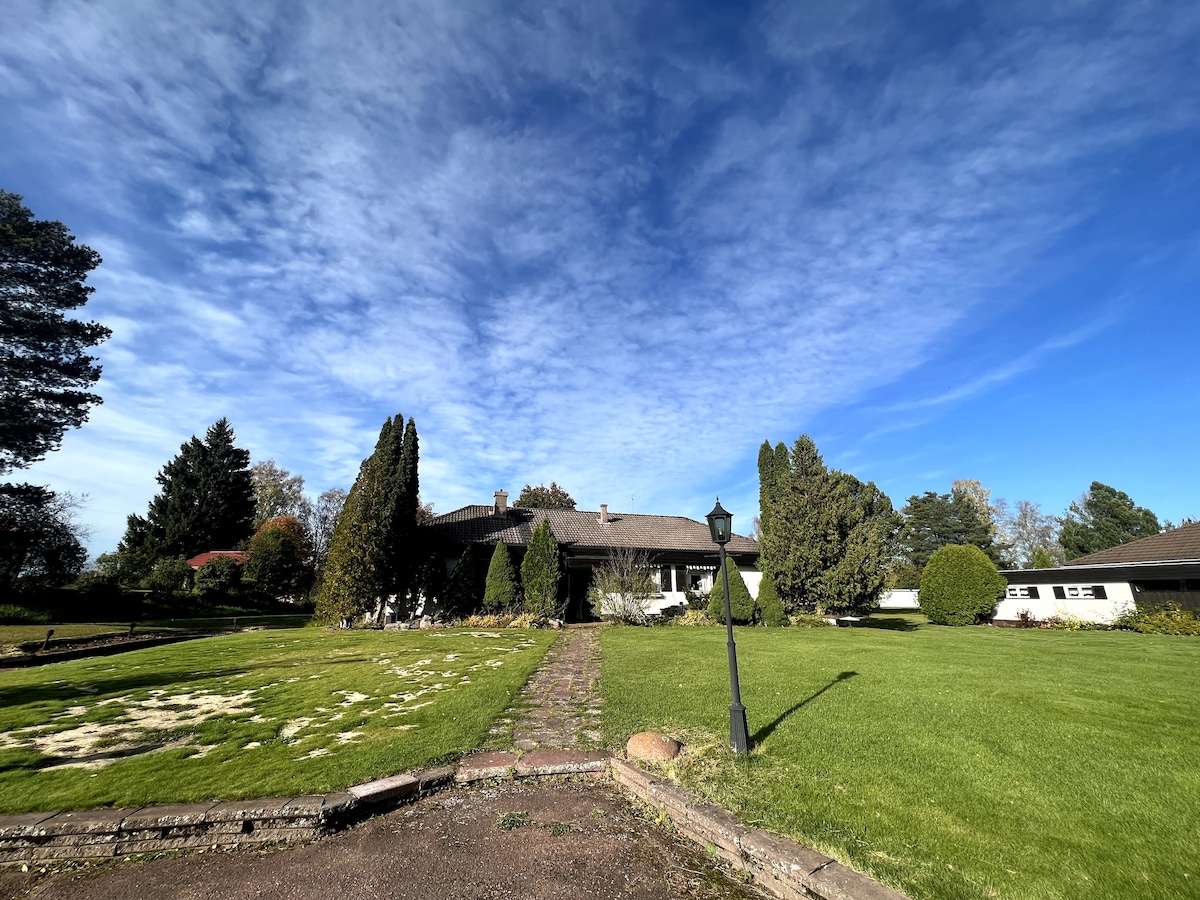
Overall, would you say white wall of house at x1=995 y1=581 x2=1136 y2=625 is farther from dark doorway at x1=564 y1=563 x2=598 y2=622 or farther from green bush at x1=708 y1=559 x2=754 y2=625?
dark doorway at x1=564 y1=563 x2=598 y2=622

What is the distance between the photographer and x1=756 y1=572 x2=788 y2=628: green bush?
61.9 feet

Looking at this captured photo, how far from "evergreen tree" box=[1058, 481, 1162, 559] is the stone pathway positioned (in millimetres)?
47069

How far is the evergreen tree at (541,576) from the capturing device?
1875 cm

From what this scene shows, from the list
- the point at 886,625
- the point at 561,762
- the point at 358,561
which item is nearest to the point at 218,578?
the point at 358,561

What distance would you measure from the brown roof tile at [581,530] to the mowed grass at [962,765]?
14.4 meters

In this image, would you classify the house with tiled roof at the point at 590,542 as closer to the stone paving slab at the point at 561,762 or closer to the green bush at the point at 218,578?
the green bush at the point at 218,578

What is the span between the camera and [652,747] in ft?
16.0

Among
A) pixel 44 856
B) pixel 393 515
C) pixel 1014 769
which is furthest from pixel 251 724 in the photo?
pixel 393 515

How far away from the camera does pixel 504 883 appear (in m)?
3.11

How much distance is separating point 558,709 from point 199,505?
151 feet

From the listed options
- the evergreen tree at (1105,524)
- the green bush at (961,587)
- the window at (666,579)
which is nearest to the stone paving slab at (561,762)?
the window at (666,579)

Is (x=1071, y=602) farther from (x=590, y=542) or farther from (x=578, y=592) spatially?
(x=578, y=592)

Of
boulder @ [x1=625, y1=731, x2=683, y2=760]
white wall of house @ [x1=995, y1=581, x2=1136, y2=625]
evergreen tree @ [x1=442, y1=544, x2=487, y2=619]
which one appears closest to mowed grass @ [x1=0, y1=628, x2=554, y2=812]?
boulder @ [x1=625, y1=731, x2=683, y2=760]

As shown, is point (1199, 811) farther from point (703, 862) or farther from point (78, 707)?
point (78, 707)
